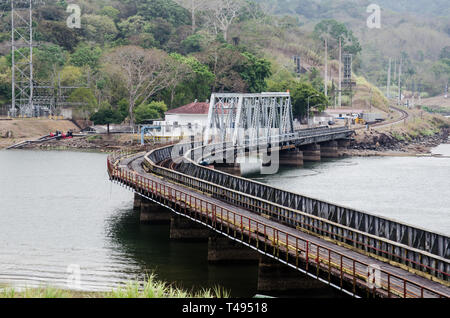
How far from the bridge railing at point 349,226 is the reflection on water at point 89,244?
4.20 meters

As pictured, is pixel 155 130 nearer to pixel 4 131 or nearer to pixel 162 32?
pixel 4 131

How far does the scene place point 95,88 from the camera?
486 ft

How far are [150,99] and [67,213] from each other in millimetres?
87789

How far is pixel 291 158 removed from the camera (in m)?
108

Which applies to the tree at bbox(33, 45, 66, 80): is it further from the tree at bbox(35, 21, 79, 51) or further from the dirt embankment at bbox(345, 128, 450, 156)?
the dirt embankment at bbox(345, 128, 450, 156)

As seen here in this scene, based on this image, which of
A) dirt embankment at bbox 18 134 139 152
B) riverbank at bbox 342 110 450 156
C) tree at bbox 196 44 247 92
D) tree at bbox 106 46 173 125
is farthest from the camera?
tree at bbox 196 44 247 92

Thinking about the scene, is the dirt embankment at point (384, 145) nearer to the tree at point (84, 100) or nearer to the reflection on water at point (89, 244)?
the tree at point (84, 100)

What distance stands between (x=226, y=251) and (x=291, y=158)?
67371 mm

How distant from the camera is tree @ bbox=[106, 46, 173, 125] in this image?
14138 cm

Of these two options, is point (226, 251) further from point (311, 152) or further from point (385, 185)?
point (311, 152)

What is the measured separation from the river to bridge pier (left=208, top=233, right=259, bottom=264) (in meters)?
0.53

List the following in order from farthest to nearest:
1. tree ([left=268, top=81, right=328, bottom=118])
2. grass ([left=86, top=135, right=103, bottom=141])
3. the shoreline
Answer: tree ([left=268, top=81, right=328, bottom=118])
grass ([left=86, top=135, right=103, bottom=141])
the shoreline

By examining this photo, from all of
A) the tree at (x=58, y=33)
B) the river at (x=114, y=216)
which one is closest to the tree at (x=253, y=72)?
the tree at (x=58, y=33)

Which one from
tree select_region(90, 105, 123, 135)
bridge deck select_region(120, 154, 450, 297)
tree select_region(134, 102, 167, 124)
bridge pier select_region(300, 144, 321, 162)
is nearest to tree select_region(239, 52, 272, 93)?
tree select_region(134, 102, 167, 124)
